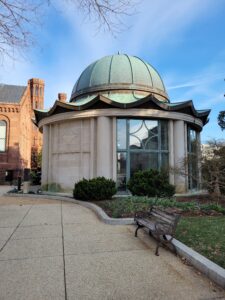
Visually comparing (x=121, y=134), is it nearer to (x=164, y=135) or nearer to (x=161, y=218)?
(x=164, y=135)

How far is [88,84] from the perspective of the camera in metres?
19.7

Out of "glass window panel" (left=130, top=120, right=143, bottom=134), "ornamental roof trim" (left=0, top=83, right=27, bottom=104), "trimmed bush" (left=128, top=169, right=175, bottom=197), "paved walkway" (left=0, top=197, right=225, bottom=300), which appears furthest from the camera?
"ornamental roof trim" (left=0, top=83, right=27, bottom=104)

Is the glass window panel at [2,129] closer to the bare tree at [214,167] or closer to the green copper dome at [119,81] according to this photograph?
the green copper dome at [119,81]

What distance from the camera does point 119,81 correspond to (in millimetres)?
19000

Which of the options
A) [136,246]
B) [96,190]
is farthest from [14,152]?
[136,246]

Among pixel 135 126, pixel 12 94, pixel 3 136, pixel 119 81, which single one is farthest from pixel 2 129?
pixel 135 126

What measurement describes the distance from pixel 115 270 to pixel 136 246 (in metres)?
1.50

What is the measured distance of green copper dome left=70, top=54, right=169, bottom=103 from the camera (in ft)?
62.1

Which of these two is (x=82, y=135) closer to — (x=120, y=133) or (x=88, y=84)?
(x=120, y=133)

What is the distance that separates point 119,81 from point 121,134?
14.0 ft

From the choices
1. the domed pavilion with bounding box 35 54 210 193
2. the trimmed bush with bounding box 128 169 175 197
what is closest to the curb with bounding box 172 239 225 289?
the trimmed bush with bounding box 128 169 175 197

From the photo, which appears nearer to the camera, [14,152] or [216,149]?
[216,149]

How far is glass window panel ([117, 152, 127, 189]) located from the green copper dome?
12.4ft

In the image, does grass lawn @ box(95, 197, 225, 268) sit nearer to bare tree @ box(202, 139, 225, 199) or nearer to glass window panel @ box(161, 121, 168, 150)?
bare tree @ box(202, 139, 225, 199)
